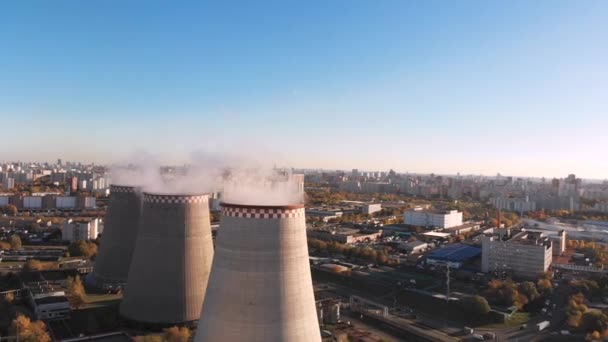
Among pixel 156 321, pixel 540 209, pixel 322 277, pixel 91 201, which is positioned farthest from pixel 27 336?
pixel 540 209

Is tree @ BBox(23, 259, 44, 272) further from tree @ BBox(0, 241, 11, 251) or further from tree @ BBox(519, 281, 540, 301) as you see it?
tree @ BBox(519, 281, 540, 301)

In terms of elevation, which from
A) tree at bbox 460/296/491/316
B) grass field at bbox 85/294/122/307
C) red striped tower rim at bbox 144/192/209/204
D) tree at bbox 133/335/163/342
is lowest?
tree at bbox 460/296/491/316

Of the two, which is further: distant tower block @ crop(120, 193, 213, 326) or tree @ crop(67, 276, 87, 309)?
tree @ crop(67, 276, 87, 309)

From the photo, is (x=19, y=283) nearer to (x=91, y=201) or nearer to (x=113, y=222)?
(x=113, y=222)

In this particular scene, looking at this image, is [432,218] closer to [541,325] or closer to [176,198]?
[541,325]

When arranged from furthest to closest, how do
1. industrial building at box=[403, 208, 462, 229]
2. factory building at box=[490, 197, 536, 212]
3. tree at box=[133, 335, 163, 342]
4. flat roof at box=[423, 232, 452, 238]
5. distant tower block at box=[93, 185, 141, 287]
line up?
factory building at box=[490, 197, 536, 212] → industrial building at box=[403, 208, 462, 229] → flat roof at box=[423, 232, 452, 238] → distant tower block at box=[93, 185, 141, 287] → tree at box=[133, 335, 163, 342]

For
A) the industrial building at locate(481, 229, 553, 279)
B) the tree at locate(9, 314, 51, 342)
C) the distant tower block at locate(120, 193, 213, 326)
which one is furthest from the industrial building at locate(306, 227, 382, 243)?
the tree at locate(9, 314, 51, 342)

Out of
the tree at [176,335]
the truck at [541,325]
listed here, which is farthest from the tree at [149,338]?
the truck at [541,325]

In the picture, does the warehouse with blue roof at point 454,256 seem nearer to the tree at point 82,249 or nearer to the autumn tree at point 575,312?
the autumn tree at point 575,312
